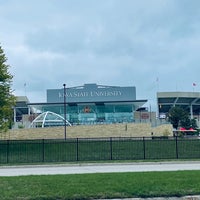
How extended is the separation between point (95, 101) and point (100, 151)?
217ft

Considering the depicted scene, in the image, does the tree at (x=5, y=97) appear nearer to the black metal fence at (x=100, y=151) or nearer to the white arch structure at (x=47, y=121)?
the black metal fence at (x=100, y=151)

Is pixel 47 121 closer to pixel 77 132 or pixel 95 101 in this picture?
pixel 77 132

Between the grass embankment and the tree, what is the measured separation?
71.4 feet

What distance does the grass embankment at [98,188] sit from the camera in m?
8.98

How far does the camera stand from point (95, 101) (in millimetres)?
93250

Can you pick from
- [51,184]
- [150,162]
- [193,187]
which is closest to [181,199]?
[193,187]

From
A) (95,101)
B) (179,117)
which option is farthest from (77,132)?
(95,101)

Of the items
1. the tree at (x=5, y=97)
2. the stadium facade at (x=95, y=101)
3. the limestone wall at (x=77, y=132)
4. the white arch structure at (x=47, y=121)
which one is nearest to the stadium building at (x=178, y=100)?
the stadium facade at (x=95, y=101)

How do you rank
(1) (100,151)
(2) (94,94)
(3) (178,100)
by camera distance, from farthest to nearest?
(3) (178,100) < (2) (94,94) < (1) (100,151)

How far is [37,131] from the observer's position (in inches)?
1822

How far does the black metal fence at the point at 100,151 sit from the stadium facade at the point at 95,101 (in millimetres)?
61634

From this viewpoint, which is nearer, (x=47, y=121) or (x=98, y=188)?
(x=98, y=188)

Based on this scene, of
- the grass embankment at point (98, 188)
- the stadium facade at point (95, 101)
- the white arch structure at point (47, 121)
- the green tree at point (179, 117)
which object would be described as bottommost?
the grass embankment at point (98, 188)

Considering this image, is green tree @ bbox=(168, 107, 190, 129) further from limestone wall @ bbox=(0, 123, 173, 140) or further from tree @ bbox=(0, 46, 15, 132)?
tree @ bbox=(0, 46, 15, 132)
